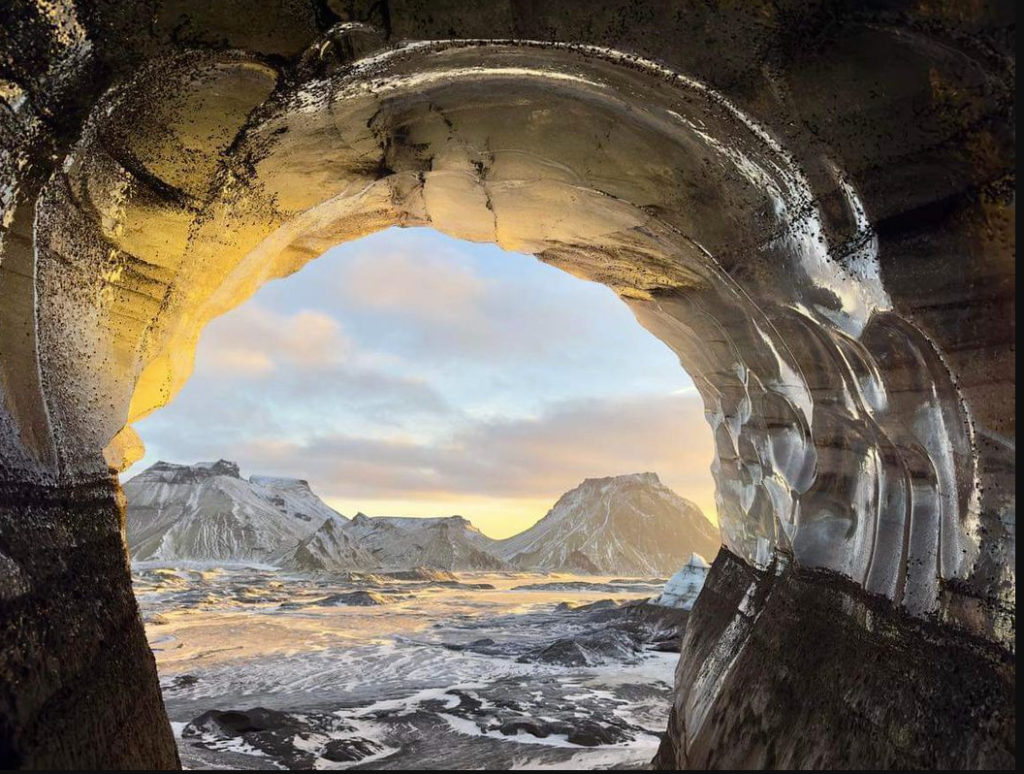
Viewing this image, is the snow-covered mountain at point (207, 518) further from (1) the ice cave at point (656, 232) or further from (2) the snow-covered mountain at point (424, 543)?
(1) the ice cave at point (656, 232)

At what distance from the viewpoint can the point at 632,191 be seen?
181 inches

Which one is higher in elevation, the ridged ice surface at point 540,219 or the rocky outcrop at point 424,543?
the ridged ice surface at point 540,219

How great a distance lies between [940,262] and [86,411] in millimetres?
4156

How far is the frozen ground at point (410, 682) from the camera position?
6.36 meters

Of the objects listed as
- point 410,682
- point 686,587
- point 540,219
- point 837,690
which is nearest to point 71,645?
point 837,690

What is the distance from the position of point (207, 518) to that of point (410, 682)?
32575 millimetres

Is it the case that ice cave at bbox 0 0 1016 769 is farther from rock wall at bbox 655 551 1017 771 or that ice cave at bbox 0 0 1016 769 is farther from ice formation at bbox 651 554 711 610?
ice formation at bbox 651 554 711 610

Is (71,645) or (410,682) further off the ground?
(71,645)

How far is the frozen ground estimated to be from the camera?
6.36 meters

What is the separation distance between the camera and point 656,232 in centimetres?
496

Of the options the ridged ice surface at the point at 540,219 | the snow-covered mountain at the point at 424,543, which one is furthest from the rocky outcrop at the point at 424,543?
the ridged ice surface at the point at 540,219

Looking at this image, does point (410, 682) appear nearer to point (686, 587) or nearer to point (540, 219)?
point (540, 219)

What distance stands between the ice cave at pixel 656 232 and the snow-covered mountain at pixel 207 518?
115 ft

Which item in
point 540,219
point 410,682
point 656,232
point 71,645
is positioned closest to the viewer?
point 71,645
